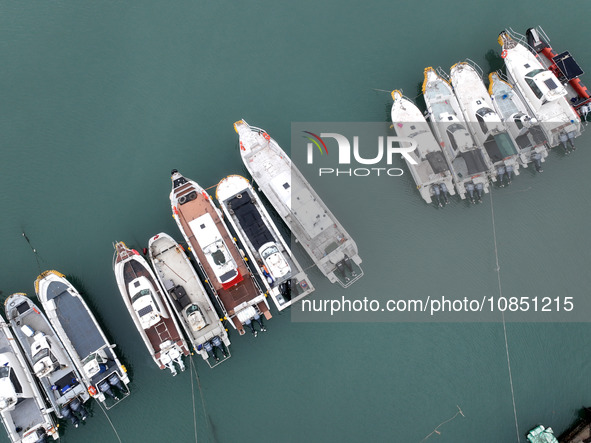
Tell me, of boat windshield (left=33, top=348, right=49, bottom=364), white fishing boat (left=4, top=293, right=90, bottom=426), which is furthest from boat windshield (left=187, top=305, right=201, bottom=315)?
boat windshield (left=33, top=348, right=49, bottom=364)

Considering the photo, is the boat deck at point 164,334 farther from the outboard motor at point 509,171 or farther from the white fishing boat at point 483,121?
the outboard motor at point 509,171

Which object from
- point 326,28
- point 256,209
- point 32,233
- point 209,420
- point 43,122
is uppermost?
point 43,122

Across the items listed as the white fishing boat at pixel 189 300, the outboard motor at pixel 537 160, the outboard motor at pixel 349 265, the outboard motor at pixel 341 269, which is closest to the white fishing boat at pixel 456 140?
the outboard motor at pixel 537 160

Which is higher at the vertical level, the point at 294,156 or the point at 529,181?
the point at 294,156

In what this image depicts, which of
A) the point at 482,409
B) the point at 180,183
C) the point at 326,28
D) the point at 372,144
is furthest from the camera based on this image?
the point at 326,28

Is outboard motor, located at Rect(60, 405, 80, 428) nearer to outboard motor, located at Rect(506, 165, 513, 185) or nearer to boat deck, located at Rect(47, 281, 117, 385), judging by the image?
boat deck, located at Rect(47, 281, 117, 385)

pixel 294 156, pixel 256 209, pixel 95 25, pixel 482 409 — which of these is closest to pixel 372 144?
pixel 294 156

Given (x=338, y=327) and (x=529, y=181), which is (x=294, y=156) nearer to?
(x=338, y=327)
